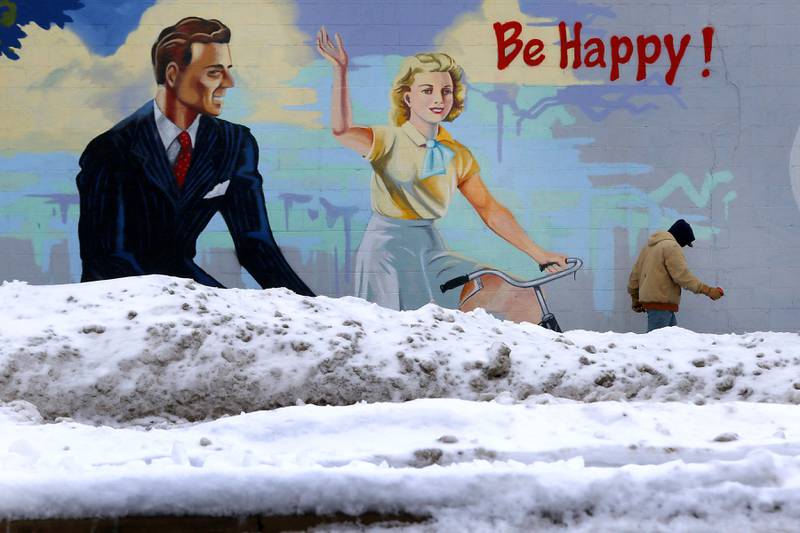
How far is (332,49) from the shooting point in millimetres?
10766

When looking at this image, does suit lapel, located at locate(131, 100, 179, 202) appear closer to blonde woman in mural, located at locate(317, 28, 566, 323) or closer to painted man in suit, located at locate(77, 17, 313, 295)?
painted man in suit, located at locate(77, 17, 313, 295)

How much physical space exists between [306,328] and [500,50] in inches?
228

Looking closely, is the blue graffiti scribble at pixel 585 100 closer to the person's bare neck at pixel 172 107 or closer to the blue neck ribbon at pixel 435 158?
the blue neck ribbon at pixel 435 158

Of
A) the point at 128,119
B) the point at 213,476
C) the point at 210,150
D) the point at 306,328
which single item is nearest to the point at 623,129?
the point at 210,150

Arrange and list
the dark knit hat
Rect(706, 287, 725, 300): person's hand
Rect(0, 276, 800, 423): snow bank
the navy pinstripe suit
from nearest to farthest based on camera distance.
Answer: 1. Rect(0, 276, 800, 423): snow bank
2. Rect(706, 287, 725, 300): person's hand
3. the dark knit hat
4. the navy pinstripe suit

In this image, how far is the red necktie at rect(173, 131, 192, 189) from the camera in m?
10.7

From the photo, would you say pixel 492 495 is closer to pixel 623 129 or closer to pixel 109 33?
pixel 623 129

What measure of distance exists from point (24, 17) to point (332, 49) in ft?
10.7

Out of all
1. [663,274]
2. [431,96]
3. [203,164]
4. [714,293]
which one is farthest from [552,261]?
[203,164]

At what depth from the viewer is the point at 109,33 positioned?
35.5ft

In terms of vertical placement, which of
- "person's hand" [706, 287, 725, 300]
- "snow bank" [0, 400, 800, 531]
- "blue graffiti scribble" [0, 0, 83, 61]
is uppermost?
"blue graffiti scribble" [0, 0, 83, 61]

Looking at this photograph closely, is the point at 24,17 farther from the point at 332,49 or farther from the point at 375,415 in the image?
the point at 375,415

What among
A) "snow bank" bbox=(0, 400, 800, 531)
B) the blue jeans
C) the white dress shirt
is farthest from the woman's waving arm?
"snow bank" bbox=(0, 400, 800, 531)

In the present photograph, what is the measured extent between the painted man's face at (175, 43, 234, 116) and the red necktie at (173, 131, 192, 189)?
338 millimetres
